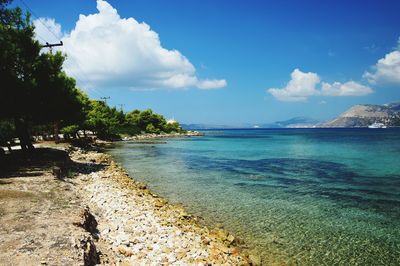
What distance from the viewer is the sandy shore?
10.6 meters

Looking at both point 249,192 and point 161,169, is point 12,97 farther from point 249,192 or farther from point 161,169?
point 249,192

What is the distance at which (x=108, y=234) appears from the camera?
1557 centimetres

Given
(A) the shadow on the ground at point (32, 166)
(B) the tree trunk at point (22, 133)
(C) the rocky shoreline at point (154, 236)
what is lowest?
A: (C) the rocky shoreline at point (154, 236)

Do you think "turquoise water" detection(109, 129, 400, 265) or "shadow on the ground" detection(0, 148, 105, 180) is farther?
"shadow on the ground" detection(0, 148, 105, 180)

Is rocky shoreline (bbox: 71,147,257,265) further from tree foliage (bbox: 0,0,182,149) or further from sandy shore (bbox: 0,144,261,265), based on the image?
tree foliage (bbox: 0,0,182,149)

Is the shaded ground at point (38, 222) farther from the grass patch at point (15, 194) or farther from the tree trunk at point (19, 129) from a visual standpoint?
the tree trunk at point (19, 129)

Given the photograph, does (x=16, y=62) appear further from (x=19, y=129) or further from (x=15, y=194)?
(x=15, y=194)

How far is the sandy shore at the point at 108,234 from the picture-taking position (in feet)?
34.7

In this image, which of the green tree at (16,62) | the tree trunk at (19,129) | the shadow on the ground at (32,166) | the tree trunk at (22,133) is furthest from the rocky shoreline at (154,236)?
the tree trunk at (22,133)

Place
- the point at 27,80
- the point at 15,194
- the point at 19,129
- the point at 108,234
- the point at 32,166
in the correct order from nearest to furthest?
the point at 108,234 < the point at 15,194 < the point at 32,166 < the point at 27,80 < the point at 19,129

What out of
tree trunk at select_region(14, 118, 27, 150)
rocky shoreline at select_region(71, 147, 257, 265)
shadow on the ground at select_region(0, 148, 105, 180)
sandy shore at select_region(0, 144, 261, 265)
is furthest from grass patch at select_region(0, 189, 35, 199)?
tree trunk at select_region(14, 118, 27, 150)

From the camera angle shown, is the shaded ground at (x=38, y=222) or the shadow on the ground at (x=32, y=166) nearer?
the shaded ground at (x=38, y=222)

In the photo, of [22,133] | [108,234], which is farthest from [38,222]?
[22,133]

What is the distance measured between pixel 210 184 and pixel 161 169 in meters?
12.6
